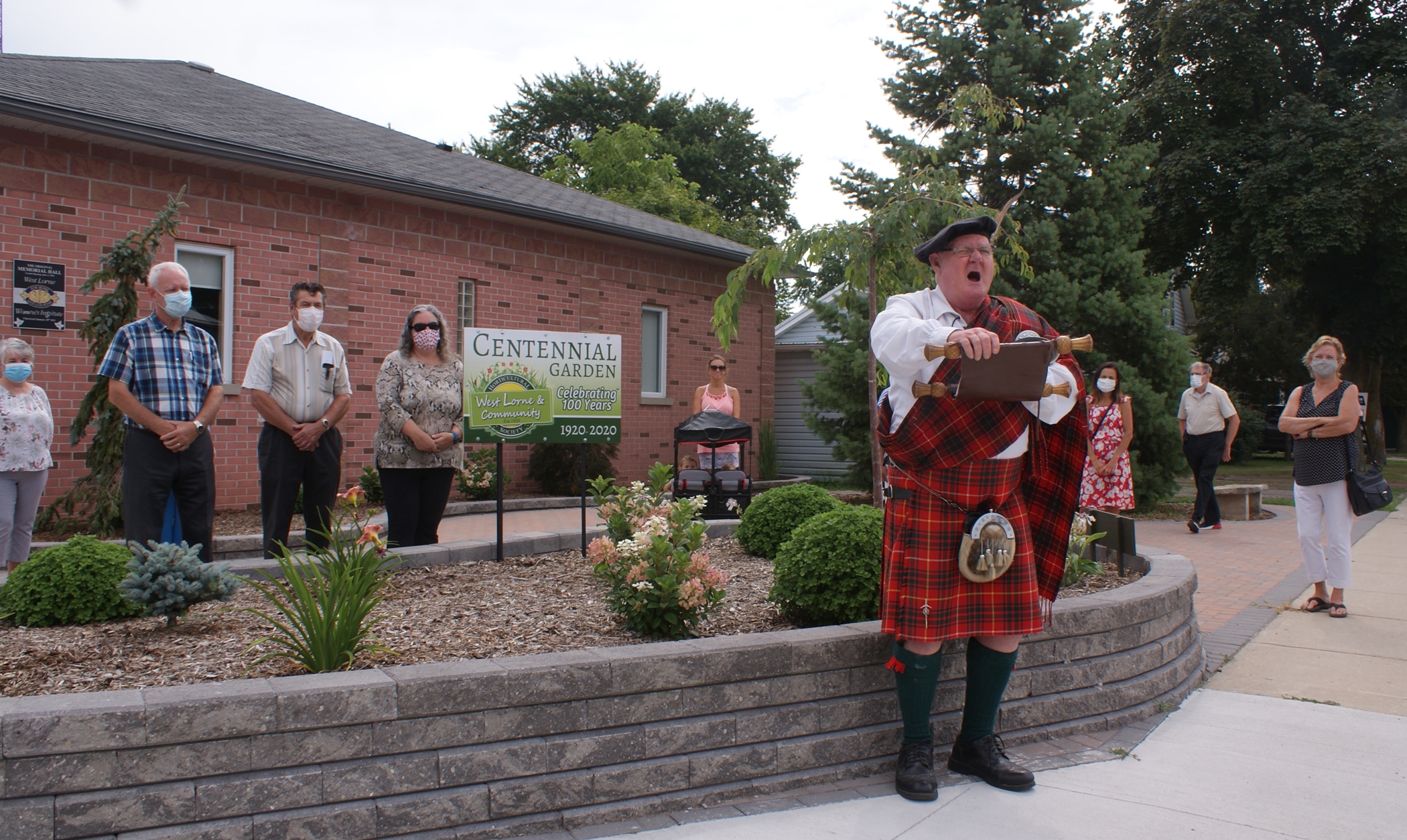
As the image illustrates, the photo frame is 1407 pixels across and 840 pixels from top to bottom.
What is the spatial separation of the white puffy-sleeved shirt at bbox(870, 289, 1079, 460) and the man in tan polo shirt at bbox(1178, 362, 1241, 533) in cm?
860

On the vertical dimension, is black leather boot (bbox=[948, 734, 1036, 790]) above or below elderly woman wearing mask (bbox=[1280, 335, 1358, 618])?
below

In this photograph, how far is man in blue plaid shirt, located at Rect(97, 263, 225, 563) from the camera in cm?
475

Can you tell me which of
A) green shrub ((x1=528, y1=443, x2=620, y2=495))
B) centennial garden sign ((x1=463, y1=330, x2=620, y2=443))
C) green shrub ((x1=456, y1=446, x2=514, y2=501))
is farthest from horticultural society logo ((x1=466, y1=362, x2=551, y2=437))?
green shrub ((x1=528, y1=443, x2=620, y2=495))

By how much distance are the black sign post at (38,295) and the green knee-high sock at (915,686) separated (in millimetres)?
8900

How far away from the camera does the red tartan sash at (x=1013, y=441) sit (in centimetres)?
330

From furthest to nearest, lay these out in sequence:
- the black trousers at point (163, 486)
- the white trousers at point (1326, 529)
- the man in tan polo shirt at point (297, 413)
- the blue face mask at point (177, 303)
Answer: the white trousers at point (1326, 529) → the man in tan polo shirt at point (297, 413) → the blue face mask at point (177, 303) → the black trousers at point (163, 486)

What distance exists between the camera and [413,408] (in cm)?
572

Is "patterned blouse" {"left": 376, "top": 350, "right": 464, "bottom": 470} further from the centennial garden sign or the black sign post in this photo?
the black sign post

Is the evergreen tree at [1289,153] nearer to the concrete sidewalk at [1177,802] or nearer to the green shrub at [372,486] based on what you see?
the green shrub at [372,486]

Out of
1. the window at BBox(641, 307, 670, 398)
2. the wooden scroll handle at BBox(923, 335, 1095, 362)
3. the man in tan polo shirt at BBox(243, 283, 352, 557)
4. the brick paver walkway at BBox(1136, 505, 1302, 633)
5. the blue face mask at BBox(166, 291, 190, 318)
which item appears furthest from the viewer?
the window at BBox(641, 307, 670, 398)

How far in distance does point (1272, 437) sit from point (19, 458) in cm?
3609

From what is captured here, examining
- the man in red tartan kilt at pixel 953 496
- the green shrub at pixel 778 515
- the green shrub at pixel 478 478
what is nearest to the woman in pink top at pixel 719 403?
the green shrub at pixel 478 478

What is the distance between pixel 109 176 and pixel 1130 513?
1269 cm

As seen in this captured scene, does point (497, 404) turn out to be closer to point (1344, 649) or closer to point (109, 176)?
point (1344, 649)
